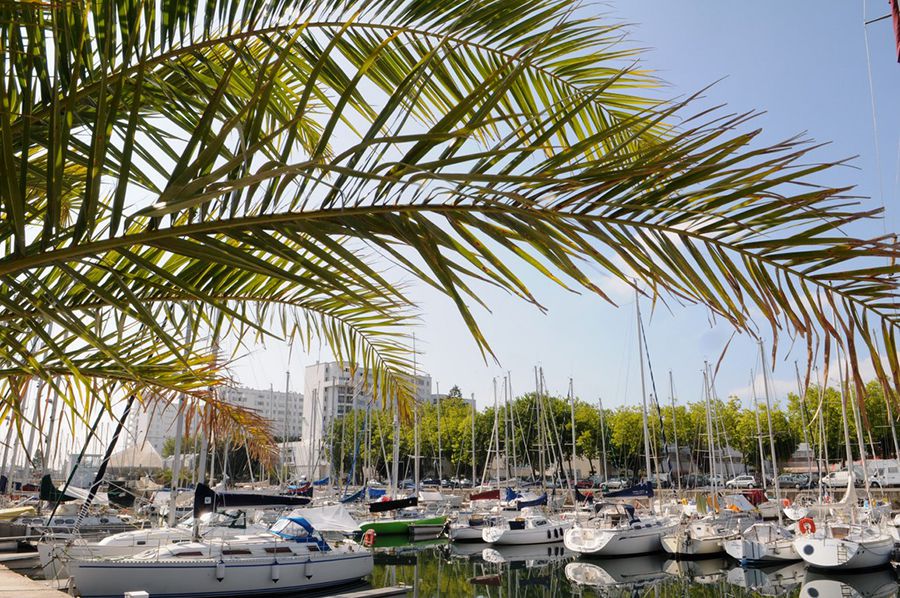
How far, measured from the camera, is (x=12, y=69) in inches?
88.2

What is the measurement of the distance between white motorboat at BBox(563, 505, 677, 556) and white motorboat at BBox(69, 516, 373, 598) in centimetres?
1007

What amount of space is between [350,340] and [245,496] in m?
17.3

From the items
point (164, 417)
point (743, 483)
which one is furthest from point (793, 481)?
point (164, 417)

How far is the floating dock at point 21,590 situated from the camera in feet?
23.1

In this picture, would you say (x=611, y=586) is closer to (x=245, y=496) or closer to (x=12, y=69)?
(x=245, y=496)

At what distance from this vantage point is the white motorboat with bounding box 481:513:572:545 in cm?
3073

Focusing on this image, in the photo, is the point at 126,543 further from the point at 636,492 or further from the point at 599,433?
the point at 599,433

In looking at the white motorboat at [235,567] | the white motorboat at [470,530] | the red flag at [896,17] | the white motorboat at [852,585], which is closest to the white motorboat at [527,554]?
the white motorboat at [470,530]

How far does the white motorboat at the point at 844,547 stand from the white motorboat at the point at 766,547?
4.04 feet

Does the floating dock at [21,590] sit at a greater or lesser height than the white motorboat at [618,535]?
greater

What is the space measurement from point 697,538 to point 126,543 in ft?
66.6

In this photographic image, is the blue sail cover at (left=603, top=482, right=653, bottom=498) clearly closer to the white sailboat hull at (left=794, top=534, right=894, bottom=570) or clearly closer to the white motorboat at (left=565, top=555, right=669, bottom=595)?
the white motorboat at (left=565, top=555, right=669, bottom=595)

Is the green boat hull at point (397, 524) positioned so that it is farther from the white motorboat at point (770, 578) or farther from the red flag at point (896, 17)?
the red flag at point (896, 17)

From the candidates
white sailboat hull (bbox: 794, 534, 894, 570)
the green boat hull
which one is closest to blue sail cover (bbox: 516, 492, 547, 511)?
the green boat hull
